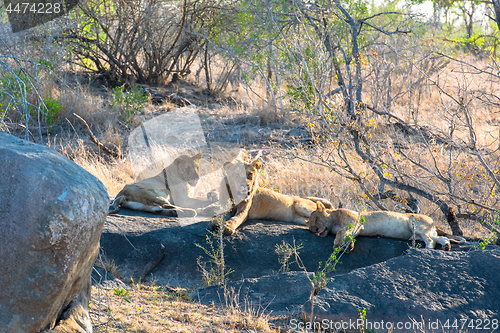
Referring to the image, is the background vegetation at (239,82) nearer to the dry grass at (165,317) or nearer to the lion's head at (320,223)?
the lion's head at (320,223)

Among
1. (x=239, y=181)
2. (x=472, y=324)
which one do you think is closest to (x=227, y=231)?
(x=239, y=181)

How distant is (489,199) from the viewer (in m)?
5.86

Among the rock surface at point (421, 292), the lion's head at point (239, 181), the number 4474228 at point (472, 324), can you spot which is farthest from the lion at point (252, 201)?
the number 4474228 at point (472, 324)

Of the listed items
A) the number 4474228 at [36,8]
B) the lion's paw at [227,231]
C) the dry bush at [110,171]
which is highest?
the number 4474228 at [36,8]

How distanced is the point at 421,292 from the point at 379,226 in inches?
55.3

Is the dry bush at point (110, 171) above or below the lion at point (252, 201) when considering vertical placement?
below

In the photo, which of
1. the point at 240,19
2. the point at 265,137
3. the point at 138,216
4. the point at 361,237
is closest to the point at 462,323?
the point at 361,237

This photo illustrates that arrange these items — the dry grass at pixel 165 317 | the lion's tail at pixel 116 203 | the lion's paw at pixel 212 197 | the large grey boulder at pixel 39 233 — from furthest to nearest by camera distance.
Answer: the lion's paw at pixel 212 197
the lion's tail at pixel 116 203
the dry grass at pixel 165 317
the large grey boulder at pixel 39 233

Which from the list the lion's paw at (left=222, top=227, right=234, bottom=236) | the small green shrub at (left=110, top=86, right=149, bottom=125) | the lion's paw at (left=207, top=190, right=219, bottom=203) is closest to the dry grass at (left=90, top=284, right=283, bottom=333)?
the lion's paw at (left=222, top=227, right=234, bottom=236)

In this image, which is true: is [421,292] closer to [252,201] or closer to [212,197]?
[252,201]

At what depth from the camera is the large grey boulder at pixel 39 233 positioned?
2268mm

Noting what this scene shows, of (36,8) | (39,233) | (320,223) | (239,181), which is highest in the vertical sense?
(36,8)

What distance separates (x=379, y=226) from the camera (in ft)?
16.1

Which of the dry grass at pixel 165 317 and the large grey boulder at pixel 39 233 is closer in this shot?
the large grey boulder at pixel 39 233
